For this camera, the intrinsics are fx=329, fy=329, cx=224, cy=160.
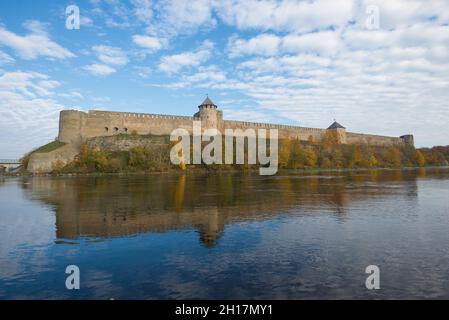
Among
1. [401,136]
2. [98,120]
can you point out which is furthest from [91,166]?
Result: [401,136]

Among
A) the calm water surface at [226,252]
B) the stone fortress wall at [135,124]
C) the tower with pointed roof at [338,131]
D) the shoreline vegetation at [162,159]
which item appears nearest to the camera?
the calm water surface at [226,252]

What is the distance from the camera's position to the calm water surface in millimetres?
4082

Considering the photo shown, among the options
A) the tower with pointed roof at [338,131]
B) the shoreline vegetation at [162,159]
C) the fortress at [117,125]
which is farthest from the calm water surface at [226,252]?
the tower with pointed roof at [338,131]

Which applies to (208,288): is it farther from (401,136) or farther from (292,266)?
(401,136)

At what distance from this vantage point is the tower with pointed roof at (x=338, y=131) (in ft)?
212

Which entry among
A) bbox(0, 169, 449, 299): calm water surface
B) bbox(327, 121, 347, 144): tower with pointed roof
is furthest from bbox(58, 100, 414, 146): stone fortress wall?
bbox(0, 169, 449, 299): calm water surface

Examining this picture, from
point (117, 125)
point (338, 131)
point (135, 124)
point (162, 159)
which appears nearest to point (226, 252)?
point (162, 159)

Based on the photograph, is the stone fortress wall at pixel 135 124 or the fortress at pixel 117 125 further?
the stone fortress wall at pixel 135 124

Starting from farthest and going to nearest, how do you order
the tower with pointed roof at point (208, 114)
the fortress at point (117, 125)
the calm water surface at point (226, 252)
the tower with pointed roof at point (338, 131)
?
the tower with pointed roof at point (338, 131), the tower with pointed roof at point (208, 114), the fortress at point (117, 125), the calm water surface at point (226, 252)

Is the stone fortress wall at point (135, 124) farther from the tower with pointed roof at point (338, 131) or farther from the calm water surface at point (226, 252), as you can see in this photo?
the calm water surface at point (226, 252)

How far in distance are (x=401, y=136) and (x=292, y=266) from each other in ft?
285

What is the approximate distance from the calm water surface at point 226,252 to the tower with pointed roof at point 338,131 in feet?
186

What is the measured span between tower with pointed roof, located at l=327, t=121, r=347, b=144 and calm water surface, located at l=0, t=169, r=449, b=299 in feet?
186

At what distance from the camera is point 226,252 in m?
5.61
